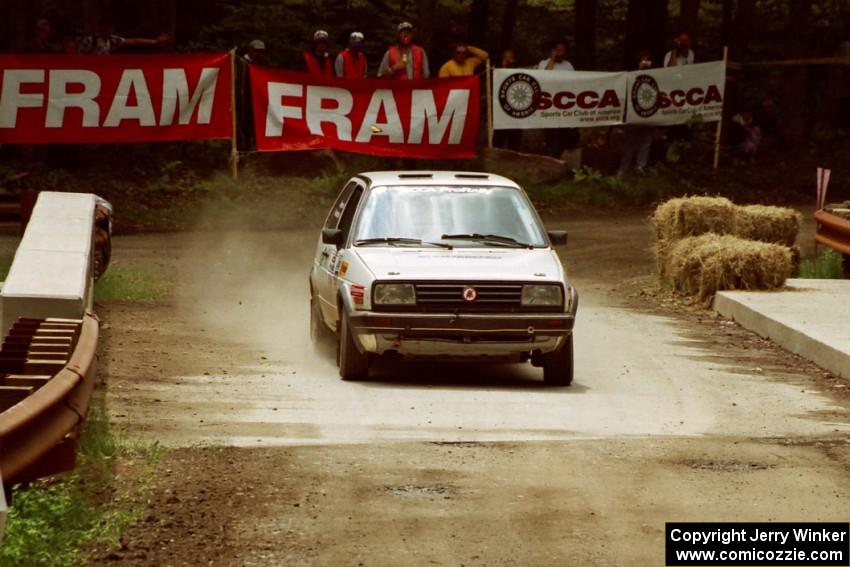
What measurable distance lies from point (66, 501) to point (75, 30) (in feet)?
87.4

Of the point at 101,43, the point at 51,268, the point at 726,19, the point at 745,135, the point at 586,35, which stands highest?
the point at 726,19

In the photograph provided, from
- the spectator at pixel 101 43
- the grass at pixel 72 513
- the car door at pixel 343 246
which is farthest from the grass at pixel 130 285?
the grass at pixel 72 513

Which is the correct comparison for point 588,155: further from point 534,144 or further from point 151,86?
point 151,86

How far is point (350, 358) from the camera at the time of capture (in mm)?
12148

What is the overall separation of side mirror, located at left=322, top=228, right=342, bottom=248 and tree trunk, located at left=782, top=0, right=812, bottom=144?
849 inches

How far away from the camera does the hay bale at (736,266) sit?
56.9 ft

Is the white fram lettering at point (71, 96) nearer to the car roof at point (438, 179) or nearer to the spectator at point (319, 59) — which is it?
the spectator at point (319, 59)

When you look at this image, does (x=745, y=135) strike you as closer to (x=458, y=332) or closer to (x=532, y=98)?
(x=532, y=98)

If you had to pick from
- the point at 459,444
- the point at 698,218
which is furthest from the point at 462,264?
the point at 698,218

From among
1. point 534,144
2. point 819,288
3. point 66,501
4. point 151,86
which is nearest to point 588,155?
point 534,144

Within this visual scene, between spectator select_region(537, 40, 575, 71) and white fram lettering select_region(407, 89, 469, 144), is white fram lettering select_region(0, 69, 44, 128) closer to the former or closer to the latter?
white fram lettering select_region(407, 89, 469, 144)

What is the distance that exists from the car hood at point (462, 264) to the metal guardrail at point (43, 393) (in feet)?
11.3

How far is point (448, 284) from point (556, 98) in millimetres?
15503

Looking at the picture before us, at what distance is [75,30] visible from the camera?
32.8 metres
